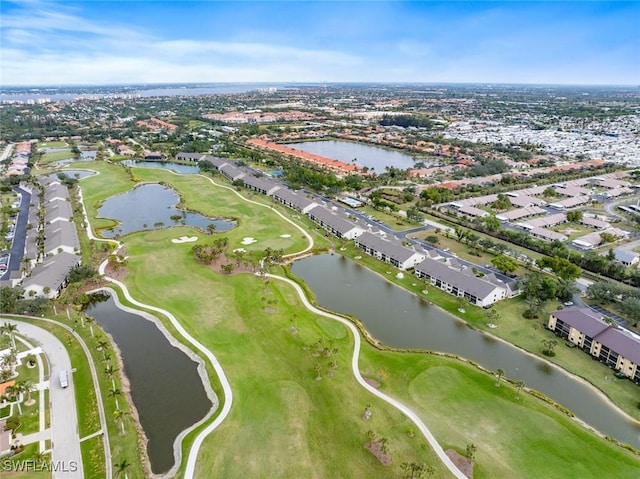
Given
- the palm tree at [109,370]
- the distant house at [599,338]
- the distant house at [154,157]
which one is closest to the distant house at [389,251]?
the distant house at [599,338]

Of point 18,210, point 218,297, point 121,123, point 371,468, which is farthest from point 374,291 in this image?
point 121,123

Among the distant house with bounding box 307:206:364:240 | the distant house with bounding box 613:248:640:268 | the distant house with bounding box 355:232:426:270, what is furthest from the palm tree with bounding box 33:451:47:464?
the distant house with bounding box 613:248:640:268

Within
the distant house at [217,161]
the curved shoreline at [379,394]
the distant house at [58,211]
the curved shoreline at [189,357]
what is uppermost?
the distant house at [217,161]

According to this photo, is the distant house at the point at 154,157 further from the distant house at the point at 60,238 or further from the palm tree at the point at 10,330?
the palm tree at the point at 10,330

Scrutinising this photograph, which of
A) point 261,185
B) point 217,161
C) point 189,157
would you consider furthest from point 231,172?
point 189,157

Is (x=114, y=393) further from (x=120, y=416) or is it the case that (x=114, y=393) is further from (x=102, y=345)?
(x=102, y=345)

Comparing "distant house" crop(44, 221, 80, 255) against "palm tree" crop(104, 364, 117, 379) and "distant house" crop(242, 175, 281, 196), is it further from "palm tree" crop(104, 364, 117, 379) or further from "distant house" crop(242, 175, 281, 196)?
"distant house" crop(242, 175, 281, 196)

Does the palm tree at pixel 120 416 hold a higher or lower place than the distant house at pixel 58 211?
lower
